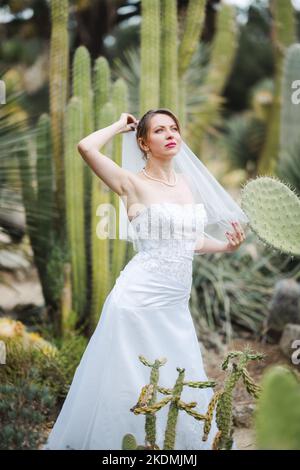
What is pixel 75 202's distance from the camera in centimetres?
478

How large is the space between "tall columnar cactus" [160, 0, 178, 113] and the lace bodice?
1890 millimetres

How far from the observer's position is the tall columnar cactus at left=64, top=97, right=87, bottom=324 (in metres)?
4.64

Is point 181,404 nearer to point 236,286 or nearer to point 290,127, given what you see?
point 236,286

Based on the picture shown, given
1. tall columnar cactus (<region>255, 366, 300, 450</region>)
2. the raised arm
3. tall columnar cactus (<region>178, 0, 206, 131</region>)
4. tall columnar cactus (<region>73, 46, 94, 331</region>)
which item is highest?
tall columnar cactus (<region>178, 0, 206, 131</region>)

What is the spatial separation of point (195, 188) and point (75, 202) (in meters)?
1.65

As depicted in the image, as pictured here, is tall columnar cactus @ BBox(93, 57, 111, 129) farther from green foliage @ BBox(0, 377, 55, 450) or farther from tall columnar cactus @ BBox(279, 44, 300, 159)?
tall columnar cactus @ BBox(279, 44, 300, 159)

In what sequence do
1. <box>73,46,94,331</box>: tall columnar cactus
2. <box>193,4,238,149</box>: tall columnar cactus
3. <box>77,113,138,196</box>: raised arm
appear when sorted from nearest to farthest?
<box>77,113,138,196</box>: raised arm → <box>73,46,94,331</box>: tall columnar cactus → <box>193,4,238,149</box>: tall columnar cactus

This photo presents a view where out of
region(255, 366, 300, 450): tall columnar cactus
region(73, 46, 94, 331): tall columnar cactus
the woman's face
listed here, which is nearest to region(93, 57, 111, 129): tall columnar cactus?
region(73, 46, 94, 331): tall columnar cactus

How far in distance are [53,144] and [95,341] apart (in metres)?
2.43

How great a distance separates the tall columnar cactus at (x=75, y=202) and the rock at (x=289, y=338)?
5.27ft

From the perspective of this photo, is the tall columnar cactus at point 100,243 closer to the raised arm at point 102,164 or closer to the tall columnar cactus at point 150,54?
the tall columnar cactus at point 150,54

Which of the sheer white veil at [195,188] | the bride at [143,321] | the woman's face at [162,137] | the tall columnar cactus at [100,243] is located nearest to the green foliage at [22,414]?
the bride at [143,321]

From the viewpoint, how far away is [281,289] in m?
5.38

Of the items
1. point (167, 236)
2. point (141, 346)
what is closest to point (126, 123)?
point (167, 236)
